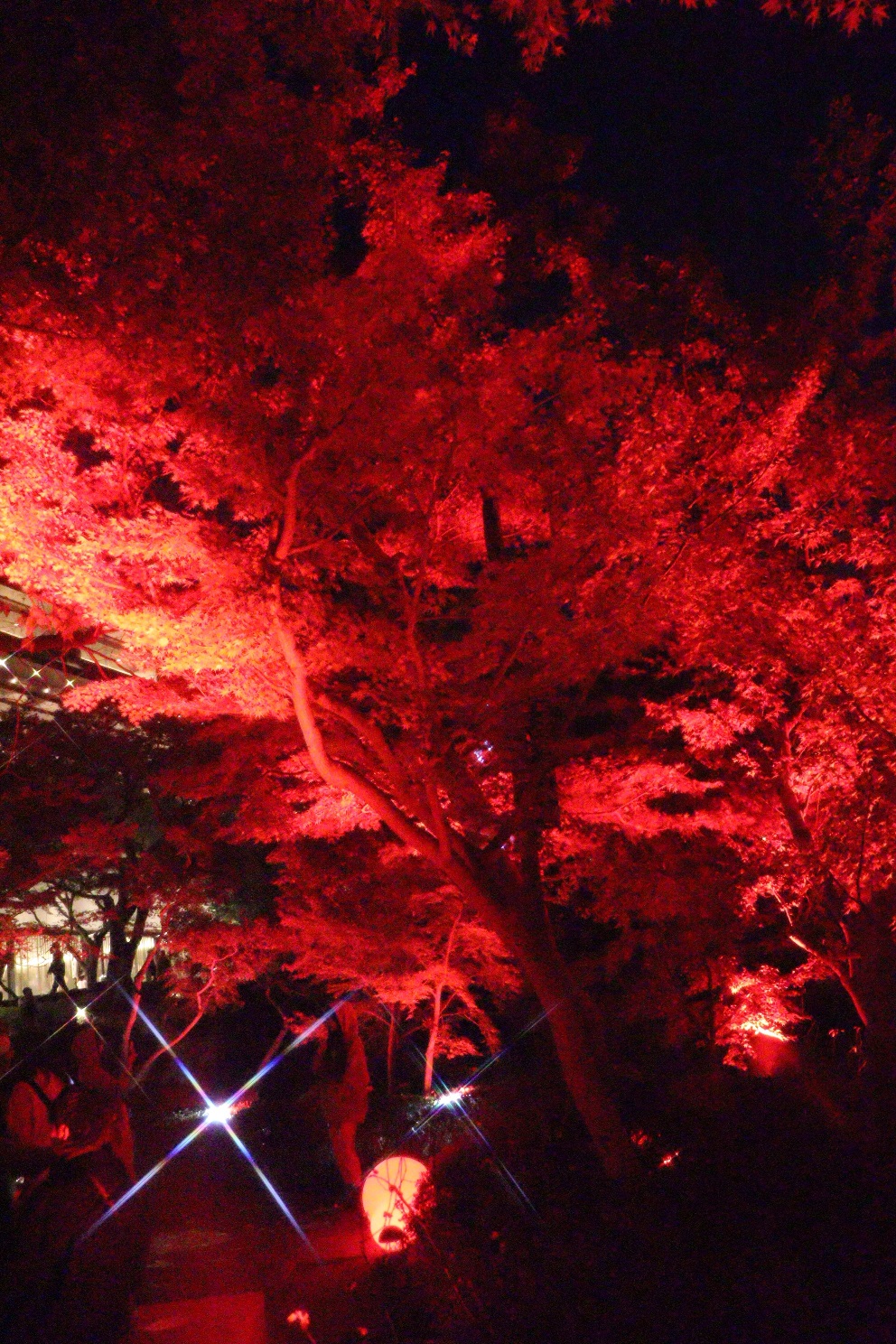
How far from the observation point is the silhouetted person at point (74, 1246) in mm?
5922

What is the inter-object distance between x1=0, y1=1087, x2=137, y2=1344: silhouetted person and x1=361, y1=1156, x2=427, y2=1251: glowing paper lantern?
2038mm

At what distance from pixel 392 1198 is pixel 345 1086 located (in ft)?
8.88

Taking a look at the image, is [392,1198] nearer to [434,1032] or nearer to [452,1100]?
[452,1100]

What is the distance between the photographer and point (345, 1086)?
1038 centimetres

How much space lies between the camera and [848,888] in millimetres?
9281

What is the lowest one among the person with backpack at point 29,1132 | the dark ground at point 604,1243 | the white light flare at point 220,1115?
the dark ground at point 604,1243

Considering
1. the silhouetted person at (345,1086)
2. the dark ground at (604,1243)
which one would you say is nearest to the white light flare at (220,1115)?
the dark ground at (604,1243)

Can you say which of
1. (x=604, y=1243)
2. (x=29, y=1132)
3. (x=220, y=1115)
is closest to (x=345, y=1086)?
(x=29, y=1132)

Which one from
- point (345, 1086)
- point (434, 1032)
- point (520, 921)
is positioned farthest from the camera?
point (434, 1032)

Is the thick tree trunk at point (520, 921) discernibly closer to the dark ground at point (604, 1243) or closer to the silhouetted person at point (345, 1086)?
the dark ground at point (604, 1243)

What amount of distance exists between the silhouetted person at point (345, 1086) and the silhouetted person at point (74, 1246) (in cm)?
350

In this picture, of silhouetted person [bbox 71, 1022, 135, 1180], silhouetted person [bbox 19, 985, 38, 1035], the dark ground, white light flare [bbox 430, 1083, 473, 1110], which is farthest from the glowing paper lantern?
silhouetted person [bbox 19, 985, 38, 1035]

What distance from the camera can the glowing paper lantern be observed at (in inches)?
305

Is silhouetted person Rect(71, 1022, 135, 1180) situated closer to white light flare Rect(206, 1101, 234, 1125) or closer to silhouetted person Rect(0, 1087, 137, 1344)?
silhouetted person Rect(0, 1087, 137, 1344)
